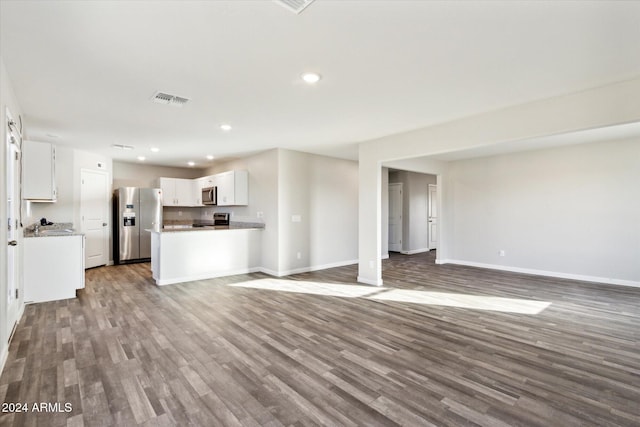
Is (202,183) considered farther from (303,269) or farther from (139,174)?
(303,269)

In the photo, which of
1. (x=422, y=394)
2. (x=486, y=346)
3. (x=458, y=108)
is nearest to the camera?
(x=422, y=394)

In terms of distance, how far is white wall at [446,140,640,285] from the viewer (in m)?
5.37

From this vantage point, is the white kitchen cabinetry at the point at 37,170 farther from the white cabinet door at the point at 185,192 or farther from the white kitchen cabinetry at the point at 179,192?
the white cabinet door at the point at 185,192

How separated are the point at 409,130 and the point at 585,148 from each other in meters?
3.81

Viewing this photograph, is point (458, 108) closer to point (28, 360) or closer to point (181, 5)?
point (181, 5)

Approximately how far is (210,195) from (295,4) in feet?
20.3

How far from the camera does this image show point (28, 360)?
2.68 meters

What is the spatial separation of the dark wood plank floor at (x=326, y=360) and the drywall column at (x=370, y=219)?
83 centimetres

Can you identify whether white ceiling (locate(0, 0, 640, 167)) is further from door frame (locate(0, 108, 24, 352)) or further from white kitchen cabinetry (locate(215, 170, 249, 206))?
white kitchen cabinetry (locate(215, 170, 249, 206))

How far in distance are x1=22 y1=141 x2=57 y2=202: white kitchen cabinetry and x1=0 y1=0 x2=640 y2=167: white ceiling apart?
0.40 m

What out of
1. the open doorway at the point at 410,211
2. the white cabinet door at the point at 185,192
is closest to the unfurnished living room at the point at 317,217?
the white cabinet door at the point at 185,192

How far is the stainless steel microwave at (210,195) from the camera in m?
7.31

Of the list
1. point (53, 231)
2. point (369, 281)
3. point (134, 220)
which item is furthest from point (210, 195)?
point (369, 281)

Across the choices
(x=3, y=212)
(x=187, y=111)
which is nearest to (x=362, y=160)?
(x=187, y=111)
